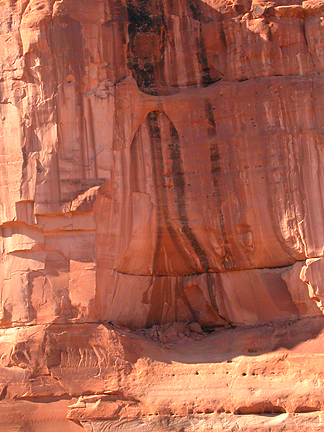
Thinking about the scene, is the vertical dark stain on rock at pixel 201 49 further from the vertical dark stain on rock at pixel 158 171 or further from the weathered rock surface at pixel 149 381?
the weathered rock surface at pixel 149 381

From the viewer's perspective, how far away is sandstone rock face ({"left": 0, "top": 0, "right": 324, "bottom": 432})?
8.55 m

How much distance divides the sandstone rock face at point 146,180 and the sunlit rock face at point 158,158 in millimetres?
20

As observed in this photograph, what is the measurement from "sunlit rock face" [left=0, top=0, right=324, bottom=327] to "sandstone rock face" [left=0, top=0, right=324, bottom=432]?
0.06 ft

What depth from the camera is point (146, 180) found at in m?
9.27

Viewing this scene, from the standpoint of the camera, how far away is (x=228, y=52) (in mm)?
9289

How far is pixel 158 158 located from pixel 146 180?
1.20 ft

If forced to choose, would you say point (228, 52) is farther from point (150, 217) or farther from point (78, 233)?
point (78, 233)

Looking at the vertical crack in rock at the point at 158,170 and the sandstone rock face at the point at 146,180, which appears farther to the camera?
the vertical crack in rock at the point at 158,170

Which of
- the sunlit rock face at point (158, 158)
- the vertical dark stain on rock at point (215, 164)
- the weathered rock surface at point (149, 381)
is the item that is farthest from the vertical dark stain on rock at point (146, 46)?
Result: the weathered rock surface at point (149, 381)

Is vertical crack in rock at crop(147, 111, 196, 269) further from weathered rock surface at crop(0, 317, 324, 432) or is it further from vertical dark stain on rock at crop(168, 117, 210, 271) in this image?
weathered rock surface at crop(0, 317, 324, 432)

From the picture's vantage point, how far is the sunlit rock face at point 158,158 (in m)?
8.70

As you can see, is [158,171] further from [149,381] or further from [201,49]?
[149,381]

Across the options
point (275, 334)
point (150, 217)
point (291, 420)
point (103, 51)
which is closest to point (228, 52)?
point (103, 51)

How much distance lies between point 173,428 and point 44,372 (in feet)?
5.97
